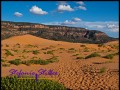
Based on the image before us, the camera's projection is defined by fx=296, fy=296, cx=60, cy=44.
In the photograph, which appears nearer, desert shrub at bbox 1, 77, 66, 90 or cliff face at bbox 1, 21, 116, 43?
desert shrub at bbox 1, 77, 66, 90

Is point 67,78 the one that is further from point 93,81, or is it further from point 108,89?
point 108,89

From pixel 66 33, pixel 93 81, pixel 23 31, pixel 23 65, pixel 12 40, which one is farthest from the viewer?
pixel 66 33

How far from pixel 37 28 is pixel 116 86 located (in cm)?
10626

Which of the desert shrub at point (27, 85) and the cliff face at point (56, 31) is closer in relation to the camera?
the desert shrub at point (27, 85)

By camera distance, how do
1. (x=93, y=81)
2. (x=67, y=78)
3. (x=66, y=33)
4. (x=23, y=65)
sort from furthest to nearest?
(x=66, y=33) → (x=23, y=65) → (x=67, y=78) → (x=93, y=81)

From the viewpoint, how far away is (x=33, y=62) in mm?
22750

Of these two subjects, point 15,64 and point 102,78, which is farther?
point 15,64

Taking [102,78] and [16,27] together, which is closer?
[102,78]

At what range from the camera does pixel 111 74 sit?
1633 cm

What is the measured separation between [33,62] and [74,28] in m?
102

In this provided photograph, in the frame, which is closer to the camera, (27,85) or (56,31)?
(27,85)

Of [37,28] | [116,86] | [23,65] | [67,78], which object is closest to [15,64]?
[23,65]

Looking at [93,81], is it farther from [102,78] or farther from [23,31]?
[23,31]

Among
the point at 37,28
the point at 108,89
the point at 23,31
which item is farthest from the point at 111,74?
the point at 37,28
